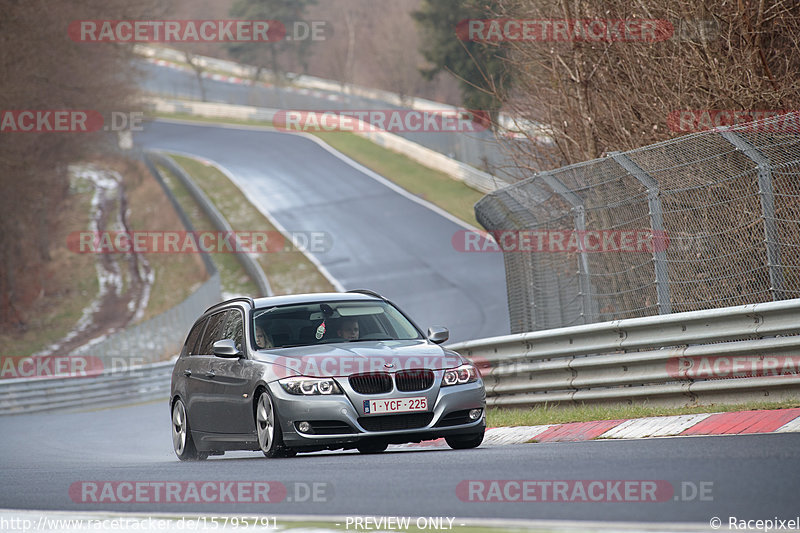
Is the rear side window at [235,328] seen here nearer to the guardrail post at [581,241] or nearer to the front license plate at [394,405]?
the front license plate at [394,405]

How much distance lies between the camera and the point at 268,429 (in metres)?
10.2

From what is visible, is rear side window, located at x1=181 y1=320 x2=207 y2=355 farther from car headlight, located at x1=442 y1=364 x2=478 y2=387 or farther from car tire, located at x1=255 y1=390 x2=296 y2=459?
car headlight, located at x1=442 y1=364 x2=478 y2=387

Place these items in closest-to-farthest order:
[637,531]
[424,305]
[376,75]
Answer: [637,531] < [424,305] < [376,75]

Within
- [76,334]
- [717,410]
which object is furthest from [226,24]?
[717,410]

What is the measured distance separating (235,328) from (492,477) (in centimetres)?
480

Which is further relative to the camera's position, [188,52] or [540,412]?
[188,52]

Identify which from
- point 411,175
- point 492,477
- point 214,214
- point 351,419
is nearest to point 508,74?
point 351,419

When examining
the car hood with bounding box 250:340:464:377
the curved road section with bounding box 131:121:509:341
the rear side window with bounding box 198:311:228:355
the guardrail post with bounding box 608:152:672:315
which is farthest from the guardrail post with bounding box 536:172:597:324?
the curved road section with bounding box 131:121:509:341

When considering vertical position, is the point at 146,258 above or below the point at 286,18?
below

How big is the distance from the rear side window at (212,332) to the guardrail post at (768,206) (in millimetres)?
5248

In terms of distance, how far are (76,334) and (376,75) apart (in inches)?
2532

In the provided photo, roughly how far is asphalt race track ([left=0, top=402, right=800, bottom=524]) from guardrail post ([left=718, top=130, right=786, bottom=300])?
6.70 feet

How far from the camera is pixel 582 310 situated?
12.9 meters

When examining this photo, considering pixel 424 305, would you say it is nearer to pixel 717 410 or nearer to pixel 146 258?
pixel 146 258
